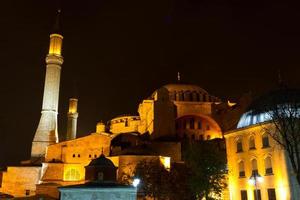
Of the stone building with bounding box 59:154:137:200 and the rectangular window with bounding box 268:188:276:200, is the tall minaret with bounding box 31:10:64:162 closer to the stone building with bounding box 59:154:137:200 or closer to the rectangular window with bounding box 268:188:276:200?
the rectangular window with bounding box 268:188:276:200

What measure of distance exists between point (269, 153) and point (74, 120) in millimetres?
40427

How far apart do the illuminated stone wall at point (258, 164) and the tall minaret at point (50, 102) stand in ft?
80.4

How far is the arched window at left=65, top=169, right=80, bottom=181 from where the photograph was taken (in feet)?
132

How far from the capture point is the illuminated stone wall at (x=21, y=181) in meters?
41.6

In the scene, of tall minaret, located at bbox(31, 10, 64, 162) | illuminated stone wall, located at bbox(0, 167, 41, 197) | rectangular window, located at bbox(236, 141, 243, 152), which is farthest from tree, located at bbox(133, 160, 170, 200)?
tall minaret, located at bbox(31, 10, 64, 162)

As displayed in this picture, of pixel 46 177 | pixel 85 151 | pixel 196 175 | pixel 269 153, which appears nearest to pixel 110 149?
pixel 85 151

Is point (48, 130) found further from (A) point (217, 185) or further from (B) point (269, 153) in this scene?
(B) point (269, 153)

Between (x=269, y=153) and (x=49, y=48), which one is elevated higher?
(x=49, y=48)

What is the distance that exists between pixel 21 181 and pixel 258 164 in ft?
89.5

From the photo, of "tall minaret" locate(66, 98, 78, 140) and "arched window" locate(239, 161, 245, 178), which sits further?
"tall minaret" locate(66, 98, 78, 140)

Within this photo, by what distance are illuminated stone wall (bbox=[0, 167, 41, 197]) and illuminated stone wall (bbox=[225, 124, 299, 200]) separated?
2303 centimetres

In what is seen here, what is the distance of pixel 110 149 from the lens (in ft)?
140

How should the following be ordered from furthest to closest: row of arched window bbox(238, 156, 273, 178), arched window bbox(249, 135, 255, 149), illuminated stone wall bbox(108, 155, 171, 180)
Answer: illuminated stone wall bbox(108, 155, 171, 180)
arched window bbox(249, 135, 255, 149)
row of arched window bbox(238, 156, 273, 178)

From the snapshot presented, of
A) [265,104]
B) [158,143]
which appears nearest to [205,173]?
[265,104]
